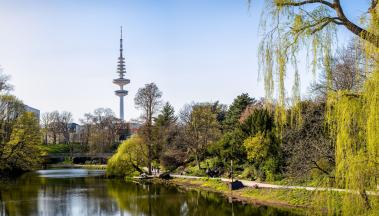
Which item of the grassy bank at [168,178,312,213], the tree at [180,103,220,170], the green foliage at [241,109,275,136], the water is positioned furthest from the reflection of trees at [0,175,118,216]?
the green foliage at [241,109,275,136]

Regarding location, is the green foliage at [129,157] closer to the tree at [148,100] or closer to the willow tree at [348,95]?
the tree at [148,100]

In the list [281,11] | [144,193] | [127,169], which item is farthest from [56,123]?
[281,11]

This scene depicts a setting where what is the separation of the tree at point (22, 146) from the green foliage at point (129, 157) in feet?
29.6

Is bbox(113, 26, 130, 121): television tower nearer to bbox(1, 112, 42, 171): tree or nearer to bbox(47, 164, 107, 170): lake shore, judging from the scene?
bbox(47, 164, 107, 170): lake shore

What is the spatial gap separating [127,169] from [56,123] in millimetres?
50321

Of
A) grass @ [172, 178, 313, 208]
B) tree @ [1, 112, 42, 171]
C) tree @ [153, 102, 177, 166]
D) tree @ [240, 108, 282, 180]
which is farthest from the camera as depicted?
tree @ [153, 102, 177, 166]

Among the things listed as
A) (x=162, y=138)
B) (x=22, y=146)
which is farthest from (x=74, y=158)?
(x=22, y=146)

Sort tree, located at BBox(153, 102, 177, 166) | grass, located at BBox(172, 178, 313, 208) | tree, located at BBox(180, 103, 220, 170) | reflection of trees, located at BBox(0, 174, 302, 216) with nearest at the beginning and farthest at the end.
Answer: reflection of trees, located at BBox(0, 174, 302, 216)
grass, located at BBox(172, 178, 313, 208)
tree, located at BBox(180, 103, 220, 170)
tree, located at BBox(153, 102, 177, 166)

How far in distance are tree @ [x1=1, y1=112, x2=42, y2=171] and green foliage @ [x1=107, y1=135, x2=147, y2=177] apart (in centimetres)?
902

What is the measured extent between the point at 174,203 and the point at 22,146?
19429mm

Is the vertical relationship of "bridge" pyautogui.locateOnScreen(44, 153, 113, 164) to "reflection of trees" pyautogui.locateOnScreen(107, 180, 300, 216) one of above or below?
above

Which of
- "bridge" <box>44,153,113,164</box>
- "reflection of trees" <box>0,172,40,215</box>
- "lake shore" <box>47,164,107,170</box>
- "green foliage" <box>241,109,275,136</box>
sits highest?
"green foliage" <box>241,109,275,136</box>

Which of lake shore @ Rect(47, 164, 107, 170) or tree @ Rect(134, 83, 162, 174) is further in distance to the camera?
lake shore @ Rect(47, 164, 107, 170)

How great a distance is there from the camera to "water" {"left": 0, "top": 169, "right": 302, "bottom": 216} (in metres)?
25.2
